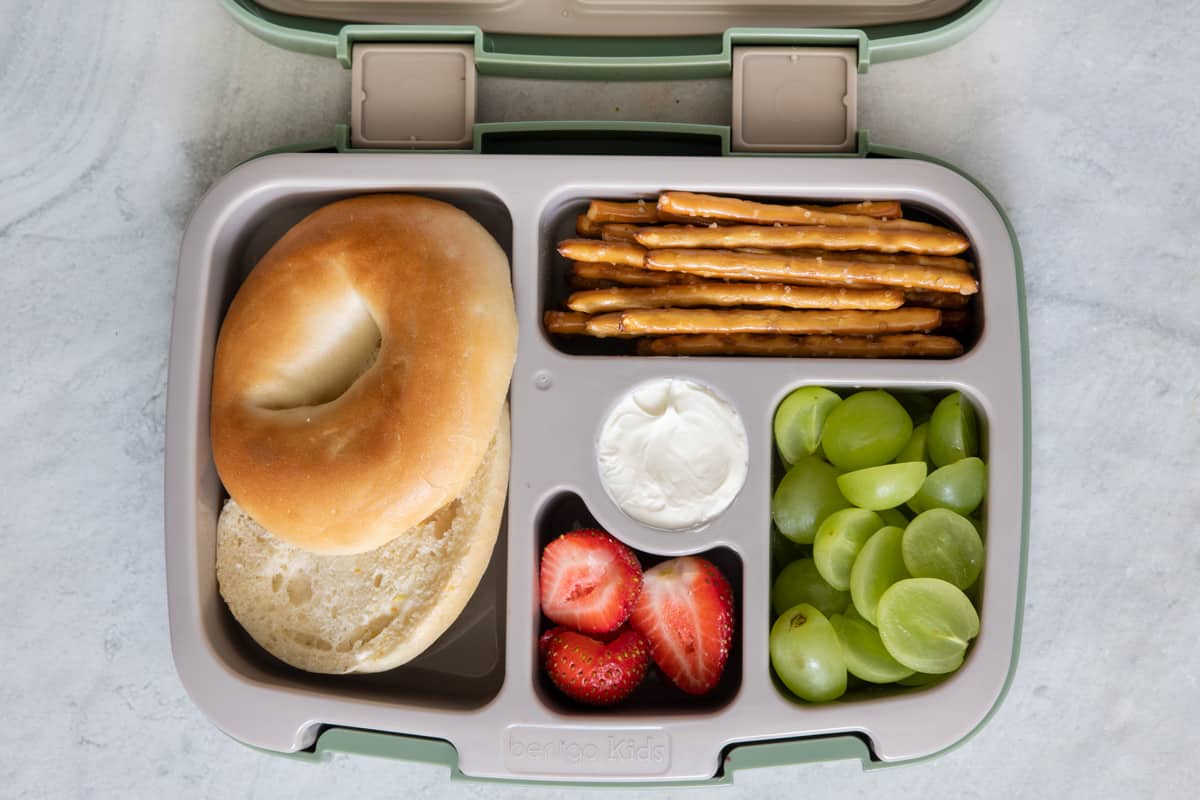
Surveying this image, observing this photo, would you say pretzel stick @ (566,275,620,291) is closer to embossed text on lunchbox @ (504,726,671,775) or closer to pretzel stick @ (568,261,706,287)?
pretzel stick @ (568,261,706,287)

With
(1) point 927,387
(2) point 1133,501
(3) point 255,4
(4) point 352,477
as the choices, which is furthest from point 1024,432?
(3) point 255,4

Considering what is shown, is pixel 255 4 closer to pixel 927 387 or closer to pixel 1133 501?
pixel 927 387

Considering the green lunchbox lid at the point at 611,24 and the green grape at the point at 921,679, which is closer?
the green grape at the point at 921,679

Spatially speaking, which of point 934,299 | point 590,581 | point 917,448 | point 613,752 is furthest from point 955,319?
point 613,752

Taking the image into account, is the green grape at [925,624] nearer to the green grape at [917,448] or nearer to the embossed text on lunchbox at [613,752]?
the green grape at [917,448]

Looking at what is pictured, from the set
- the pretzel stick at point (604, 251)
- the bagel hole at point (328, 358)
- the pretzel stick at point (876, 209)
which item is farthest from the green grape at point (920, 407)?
the bagel hole at point (328, 358)

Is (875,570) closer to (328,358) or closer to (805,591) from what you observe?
(805,591)

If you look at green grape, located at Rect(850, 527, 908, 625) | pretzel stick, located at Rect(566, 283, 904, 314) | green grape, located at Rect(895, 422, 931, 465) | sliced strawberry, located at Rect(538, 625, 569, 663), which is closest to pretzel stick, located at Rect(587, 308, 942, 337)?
pretzel stick, located at Rect(566, 283, 904, 314)
